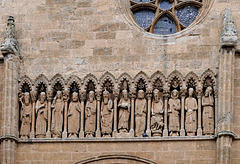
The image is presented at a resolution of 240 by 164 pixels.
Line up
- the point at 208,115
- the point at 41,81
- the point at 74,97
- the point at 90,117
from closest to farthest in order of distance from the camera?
the point at 208,115 → the point at 90,117 → the point at 74,97 → the point at 41,81

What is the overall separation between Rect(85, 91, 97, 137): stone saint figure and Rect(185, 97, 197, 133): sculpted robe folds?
225 cm

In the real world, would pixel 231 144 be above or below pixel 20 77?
below

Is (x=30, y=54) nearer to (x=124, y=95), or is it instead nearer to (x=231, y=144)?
(x=124, y=95)

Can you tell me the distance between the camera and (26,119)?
972 inches

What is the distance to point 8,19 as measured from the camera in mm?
25344

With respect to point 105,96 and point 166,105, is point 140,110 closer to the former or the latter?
point 166,105

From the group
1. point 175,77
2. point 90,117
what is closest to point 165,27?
point 175,77

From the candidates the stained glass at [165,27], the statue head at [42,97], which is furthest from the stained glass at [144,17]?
the statue head at [42,97]

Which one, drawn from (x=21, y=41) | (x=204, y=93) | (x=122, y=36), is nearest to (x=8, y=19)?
(x=21, y=41)

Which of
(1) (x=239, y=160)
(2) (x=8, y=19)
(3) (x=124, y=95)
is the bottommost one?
(1) (x=239, y=160)

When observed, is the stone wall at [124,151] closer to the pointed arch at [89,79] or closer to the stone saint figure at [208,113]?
the stone saint figure at [208,113]

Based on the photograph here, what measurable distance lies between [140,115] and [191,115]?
1.23 m

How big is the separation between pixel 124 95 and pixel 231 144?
9.45ft

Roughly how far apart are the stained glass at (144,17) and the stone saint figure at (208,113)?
8.59 feet
